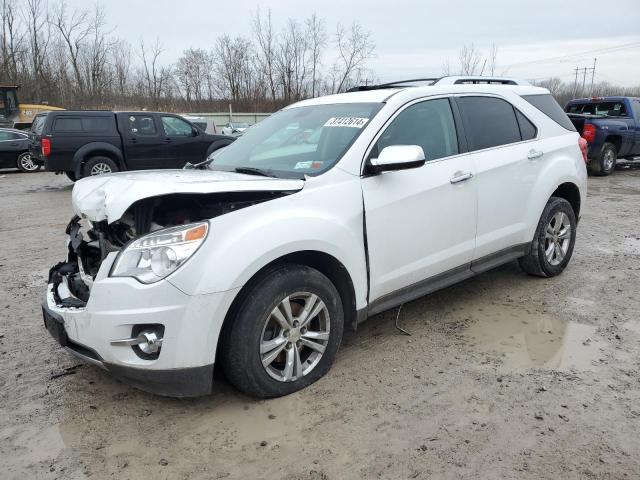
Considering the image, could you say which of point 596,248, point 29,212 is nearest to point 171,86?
point 29,212

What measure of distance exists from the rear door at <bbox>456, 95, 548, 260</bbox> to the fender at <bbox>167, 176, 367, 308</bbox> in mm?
1282

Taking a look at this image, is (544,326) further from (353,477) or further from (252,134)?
(252,134)

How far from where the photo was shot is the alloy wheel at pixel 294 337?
289 centimetres

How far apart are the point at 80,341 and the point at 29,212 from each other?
8.00 meters

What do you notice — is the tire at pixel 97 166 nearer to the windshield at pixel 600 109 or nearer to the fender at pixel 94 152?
the fender at pixel 94 152

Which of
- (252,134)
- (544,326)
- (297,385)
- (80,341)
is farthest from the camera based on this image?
(252,134)

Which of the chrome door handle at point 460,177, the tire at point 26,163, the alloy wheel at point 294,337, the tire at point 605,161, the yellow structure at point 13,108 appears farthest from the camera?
the yellow structure at point 13,108

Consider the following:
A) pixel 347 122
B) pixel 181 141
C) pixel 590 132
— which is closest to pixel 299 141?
pixel 347 122

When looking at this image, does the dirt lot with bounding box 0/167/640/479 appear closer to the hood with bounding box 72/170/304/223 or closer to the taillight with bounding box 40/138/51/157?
the hood with bounding box 72/170/304/223

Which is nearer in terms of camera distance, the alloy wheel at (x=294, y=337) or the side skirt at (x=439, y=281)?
the alloy wheel at (x=294, y=337)

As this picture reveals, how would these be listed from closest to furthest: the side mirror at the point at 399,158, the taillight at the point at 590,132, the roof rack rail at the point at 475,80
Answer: the side mirror at the point at 399,158
the roof rack rail at the point at 475,80
the taillight at the point at 590,132

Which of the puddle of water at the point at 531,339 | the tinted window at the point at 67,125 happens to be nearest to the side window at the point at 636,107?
the puddle of water at the point at 531,339

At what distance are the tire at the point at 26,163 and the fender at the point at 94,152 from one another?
6.10m

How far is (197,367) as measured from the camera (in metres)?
2.63
